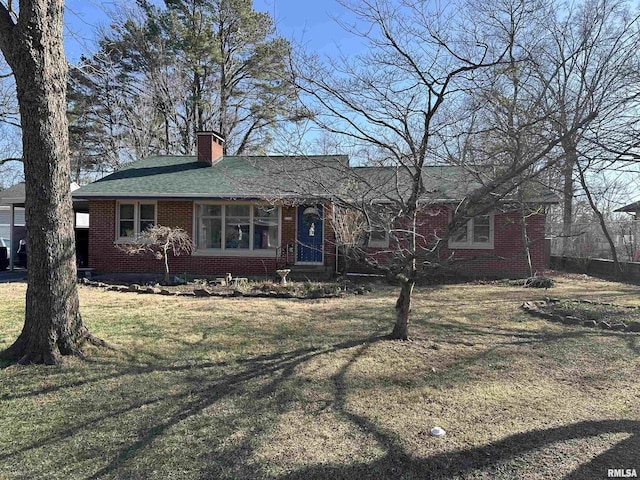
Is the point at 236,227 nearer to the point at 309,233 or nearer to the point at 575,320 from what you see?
the point at 309,233

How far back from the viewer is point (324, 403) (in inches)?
155

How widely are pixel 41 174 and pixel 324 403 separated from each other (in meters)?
3.88

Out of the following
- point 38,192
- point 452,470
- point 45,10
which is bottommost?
point 452,470

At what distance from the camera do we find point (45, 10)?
4859mm

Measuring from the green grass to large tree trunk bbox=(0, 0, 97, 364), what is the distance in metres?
0.42

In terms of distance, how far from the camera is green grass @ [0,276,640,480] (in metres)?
2.95

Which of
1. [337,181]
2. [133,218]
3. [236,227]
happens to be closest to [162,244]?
[133,218]

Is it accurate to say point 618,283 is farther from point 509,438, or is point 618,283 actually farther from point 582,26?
point 509,438

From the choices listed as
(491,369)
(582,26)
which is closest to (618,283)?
(582,26)

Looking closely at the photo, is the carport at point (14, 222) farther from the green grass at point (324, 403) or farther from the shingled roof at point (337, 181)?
the shingled roof at point (337, 181)

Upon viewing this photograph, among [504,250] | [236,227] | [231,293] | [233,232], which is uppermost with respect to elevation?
[236,227]

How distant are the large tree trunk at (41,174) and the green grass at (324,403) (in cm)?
42

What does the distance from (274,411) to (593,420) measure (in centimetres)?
262

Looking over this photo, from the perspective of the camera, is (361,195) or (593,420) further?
(361,195)
